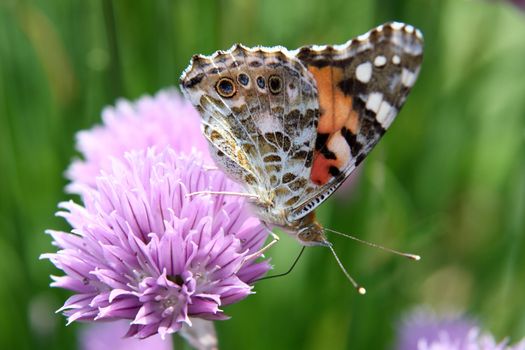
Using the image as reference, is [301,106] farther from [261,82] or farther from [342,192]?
[342,192]

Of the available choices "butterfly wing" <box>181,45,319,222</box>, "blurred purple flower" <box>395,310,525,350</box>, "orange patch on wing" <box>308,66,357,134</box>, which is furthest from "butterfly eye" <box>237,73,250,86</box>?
"blurred purple flower" <box>395,310,525,350</box>

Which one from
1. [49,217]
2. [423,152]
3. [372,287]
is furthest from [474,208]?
[49,217]

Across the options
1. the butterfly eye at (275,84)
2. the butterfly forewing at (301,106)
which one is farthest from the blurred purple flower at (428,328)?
the butterfly eye at (275,84)

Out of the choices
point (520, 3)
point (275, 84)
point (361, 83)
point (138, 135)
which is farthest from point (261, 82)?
point (520, 3)

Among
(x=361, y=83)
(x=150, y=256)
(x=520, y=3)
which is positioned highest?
(x=520, y=3)

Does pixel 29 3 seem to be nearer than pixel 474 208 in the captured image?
Yes

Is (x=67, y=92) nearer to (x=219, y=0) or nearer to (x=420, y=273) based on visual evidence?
(x=219, y=0)
